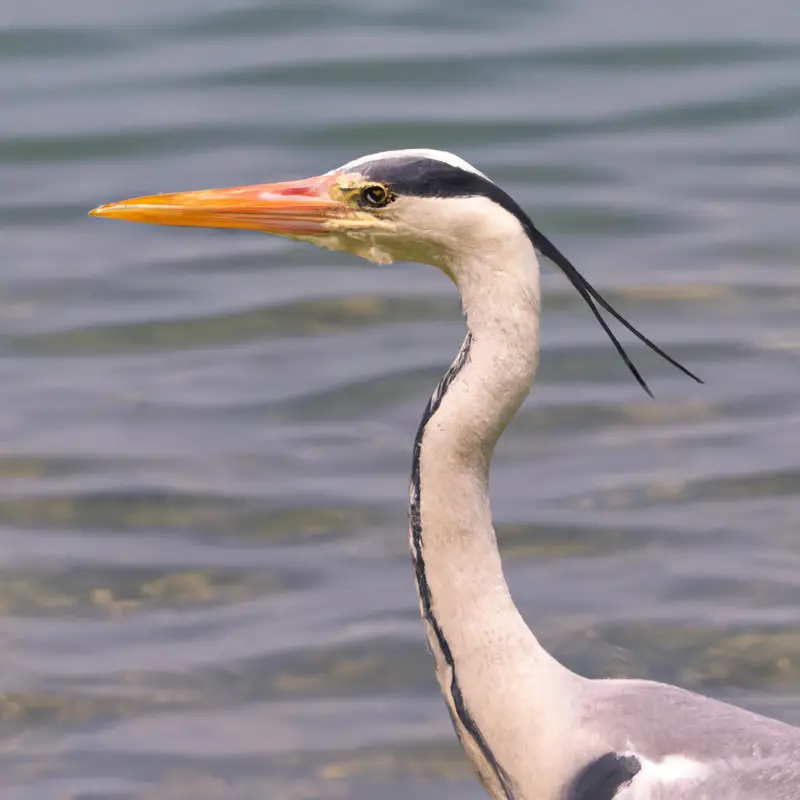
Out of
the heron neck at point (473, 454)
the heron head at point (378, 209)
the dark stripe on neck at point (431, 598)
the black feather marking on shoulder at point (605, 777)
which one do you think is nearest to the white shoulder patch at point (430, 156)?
the heron head at point (378, 209)

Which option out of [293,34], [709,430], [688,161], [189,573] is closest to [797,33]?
[688,161]

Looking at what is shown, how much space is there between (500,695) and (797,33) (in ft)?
27.9

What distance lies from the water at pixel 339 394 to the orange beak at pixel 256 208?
1806 millimetres

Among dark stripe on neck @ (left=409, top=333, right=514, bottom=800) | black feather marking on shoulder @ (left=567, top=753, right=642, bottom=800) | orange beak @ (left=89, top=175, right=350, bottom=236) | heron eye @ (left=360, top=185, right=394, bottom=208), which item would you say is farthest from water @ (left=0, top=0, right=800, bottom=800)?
heron eye @ (left=360, top=185, right=394, bottom=208)

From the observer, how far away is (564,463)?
7.21 metres

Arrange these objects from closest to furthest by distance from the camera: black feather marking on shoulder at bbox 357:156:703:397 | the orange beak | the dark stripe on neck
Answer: black feather marking on shoulder at bbox 357:156:703:397, the dark stripe on neck, the orange beak

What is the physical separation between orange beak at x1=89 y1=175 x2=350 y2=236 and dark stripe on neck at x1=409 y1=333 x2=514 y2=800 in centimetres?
47

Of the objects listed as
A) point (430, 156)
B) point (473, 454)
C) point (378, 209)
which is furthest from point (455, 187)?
point (473, 454)

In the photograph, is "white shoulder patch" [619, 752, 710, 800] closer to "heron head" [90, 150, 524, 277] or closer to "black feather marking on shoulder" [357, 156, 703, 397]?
"black feather marking on shoulder" [357, 156, 703, 397]

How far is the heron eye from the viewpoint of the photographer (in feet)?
13.6

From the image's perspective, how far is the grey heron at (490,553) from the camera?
4.02 m

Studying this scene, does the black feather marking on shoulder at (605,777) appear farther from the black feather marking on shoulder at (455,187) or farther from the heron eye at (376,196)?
the heron eye at (376,196)

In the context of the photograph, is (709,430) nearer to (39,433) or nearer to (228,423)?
(228,423)

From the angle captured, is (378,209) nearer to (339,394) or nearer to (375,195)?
(375,195)
